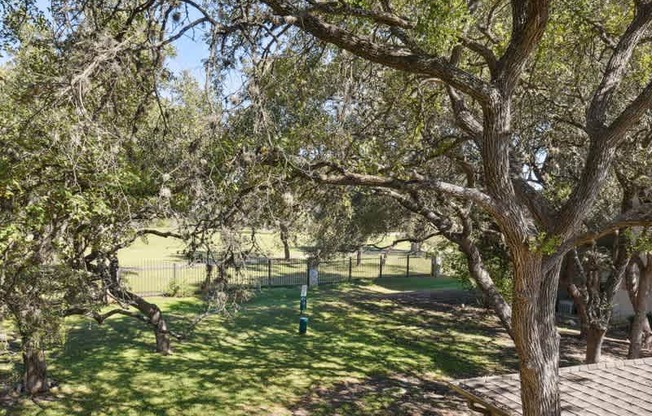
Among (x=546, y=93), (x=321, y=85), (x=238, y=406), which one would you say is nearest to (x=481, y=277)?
(x=546, y=93)

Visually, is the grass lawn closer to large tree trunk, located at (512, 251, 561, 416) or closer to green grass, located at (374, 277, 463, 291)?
large tree trunk, located at (512, 251, 561, 416)

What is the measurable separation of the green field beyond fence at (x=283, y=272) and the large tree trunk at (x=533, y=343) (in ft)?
39.5

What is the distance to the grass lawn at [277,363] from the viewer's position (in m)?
9.63

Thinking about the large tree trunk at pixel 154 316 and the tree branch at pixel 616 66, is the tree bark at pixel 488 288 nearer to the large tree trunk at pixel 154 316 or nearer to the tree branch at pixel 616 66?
the tree branch at pixel 616 66

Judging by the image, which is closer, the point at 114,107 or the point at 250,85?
the point at 250,85

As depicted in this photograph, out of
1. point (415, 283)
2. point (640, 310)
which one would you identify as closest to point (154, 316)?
point (640, 310)

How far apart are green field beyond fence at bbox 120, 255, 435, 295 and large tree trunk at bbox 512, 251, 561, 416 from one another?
1203cm

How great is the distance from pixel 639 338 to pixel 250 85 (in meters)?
11.8

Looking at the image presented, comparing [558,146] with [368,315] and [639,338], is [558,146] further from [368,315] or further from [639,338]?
[368,315]

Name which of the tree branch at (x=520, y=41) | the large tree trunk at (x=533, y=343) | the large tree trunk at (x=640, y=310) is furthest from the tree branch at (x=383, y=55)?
the large tree trunk at (x=640, y=310)

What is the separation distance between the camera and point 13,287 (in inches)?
226

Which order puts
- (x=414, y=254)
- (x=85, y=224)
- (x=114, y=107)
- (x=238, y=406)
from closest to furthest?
(x=114, y=107)
(x=85, y=224)
(x=238, y=406)
(x=414, y=254)

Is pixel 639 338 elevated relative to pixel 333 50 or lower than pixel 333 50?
lower

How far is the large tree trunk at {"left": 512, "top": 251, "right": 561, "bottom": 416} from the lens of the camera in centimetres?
544
